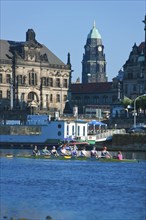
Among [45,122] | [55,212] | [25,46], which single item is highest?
[25,46]

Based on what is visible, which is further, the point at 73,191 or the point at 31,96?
the point at 31,96

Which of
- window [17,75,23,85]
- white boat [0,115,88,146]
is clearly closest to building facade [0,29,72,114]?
window [17,75,23,85]

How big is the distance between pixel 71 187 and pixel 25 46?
127971mm

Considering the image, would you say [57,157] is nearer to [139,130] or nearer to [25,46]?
[139,130]

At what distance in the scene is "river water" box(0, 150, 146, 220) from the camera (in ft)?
186

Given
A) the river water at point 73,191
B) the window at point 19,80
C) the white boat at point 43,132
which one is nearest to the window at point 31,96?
the window at point 19,80

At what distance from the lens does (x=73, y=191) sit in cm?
6806

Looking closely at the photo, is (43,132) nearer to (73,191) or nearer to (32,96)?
(32,96)

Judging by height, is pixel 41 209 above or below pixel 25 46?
below

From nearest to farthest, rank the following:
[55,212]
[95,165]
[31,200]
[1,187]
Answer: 1. [55,212]
2. [31,200]
3. [1,187]
4. [95,165]

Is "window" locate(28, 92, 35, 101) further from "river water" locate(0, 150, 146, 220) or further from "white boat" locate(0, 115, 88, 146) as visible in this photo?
"river water" locate(0, 150, 146, 220)

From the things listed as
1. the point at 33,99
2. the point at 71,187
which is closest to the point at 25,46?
the point at 33,99

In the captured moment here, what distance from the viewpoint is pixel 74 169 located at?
91.3m

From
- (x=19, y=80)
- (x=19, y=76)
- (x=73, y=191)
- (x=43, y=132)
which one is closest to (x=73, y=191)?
(x=73, y=191)
